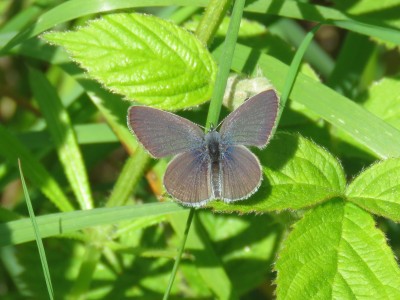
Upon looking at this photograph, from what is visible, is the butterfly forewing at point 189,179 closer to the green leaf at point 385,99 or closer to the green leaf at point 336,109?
the green leaf at point 336,109

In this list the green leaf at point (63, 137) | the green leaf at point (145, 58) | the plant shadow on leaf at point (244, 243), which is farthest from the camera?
the plant shadow on leaf at point (244, 243)

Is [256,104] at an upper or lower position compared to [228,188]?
upper

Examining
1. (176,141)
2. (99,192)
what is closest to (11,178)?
(99,192)

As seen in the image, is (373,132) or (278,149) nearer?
(278,149)

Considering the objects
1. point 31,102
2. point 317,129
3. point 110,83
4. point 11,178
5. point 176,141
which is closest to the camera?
point 176,141

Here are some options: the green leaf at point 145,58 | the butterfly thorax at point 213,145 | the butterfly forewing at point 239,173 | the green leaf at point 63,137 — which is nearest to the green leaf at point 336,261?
the butterfly forewing at point 239,173

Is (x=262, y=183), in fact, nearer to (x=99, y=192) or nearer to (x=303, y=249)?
(x=303, y=249)

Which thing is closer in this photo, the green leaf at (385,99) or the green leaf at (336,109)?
the green leaf at (336,109)

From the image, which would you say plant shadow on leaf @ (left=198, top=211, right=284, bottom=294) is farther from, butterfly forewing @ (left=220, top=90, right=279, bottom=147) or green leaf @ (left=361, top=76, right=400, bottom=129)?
butterfly forewing @ (left=220, top=90, right=279, bottom=147)
